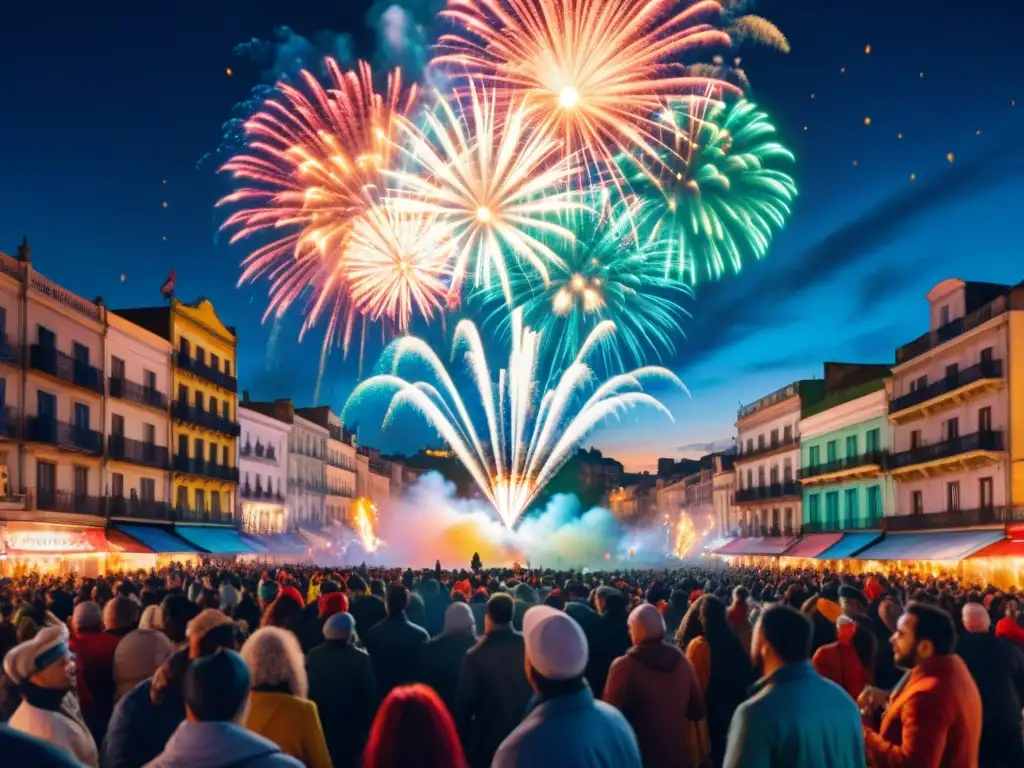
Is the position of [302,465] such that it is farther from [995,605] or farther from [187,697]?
[187,697]

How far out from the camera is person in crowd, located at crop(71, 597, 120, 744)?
7.57 meters

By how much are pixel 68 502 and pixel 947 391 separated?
99.8ft

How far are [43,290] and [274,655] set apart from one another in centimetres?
3239

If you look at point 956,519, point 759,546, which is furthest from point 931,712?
point 759,546

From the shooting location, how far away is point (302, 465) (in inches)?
2660

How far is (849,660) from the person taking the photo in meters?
7.62

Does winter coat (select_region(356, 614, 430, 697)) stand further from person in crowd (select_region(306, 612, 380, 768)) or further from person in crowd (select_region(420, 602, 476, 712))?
person in crowd (select_region(306, 612, 380, 768))

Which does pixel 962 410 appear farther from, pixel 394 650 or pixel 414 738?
pixel 414 738

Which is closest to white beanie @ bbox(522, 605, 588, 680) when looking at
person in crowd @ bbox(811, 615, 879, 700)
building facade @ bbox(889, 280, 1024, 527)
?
person in crowd @ bbox(811, 615, 879, 700)

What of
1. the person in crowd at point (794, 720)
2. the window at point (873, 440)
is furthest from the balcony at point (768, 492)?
the person in crowd at point (794, 720)

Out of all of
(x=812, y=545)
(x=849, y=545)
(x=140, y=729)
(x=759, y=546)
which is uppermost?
(x=140, y=729)

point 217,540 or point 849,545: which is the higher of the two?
point 217,540

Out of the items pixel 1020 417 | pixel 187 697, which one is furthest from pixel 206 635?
pixel 1020 417

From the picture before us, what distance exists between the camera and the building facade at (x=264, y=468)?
56375 mm
